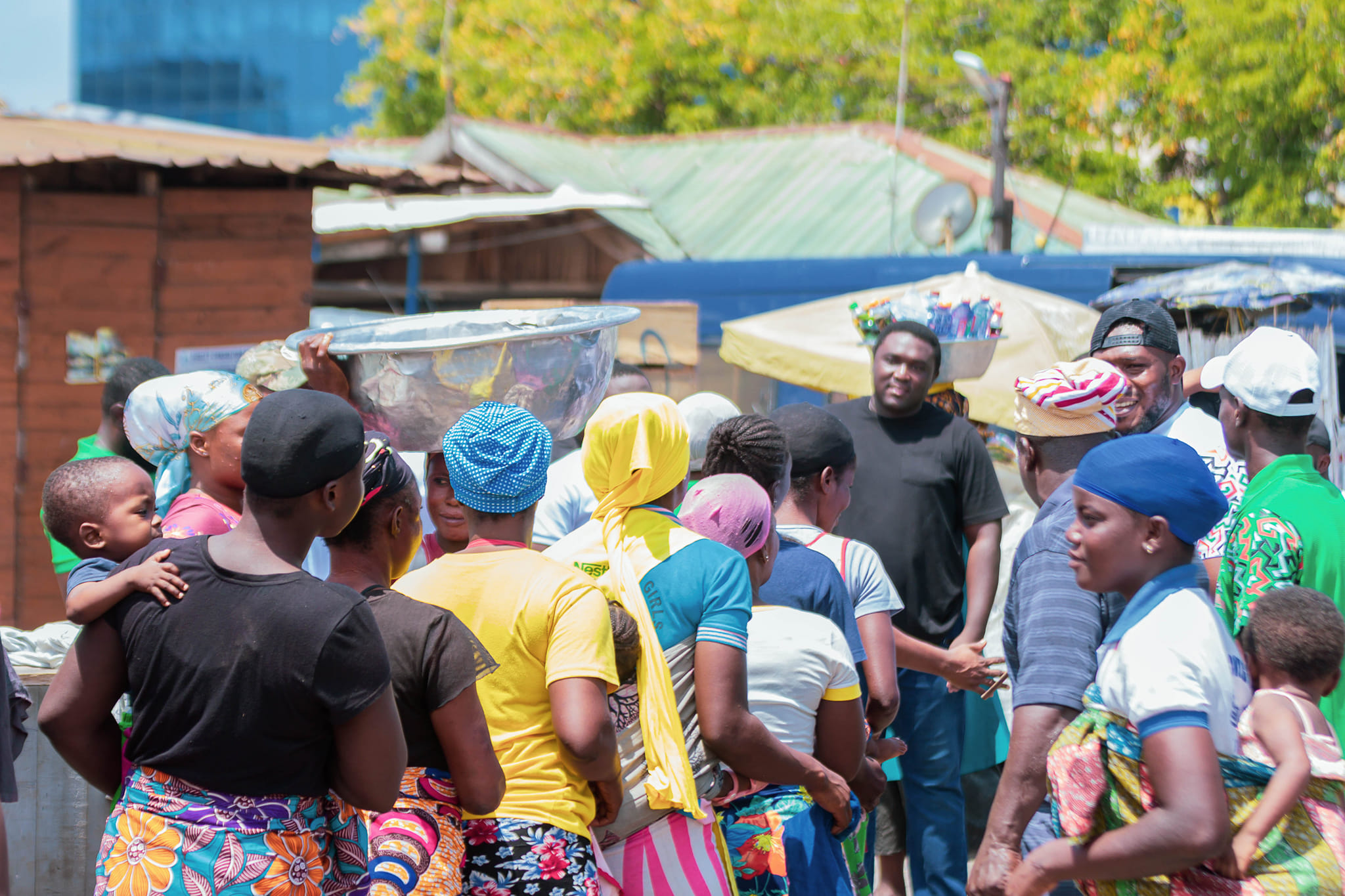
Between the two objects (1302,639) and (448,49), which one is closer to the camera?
(1302,639)

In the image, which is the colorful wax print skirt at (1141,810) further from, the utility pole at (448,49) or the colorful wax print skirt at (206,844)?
the utility pole at (448,49)

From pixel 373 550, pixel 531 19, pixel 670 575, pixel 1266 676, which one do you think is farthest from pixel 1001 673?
pixel 531 19

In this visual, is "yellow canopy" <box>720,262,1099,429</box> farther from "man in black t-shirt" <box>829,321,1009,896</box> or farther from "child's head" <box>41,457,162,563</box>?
"child's head" <box>41,457,162,563</box>

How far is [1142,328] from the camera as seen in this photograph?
4.12 metres

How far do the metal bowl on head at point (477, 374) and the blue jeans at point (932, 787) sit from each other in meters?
1.91

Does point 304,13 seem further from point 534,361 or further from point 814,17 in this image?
point 534,361

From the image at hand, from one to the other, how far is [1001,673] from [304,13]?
206 feet

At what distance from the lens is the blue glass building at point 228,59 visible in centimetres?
6000

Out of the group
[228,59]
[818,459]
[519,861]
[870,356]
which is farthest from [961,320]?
[228,59]

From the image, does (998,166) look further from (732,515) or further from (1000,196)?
(732,515)

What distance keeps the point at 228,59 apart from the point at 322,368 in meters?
64.3

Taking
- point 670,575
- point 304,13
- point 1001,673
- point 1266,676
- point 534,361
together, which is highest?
point 304,13

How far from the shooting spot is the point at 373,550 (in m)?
2.79

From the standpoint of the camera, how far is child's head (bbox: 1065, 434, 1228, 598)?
8.18ft
